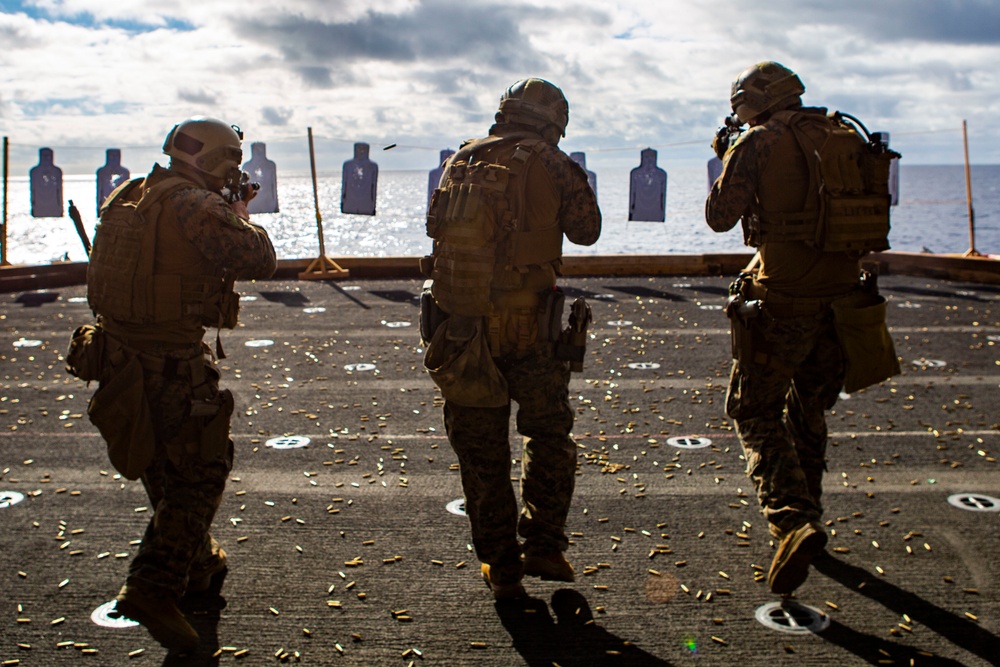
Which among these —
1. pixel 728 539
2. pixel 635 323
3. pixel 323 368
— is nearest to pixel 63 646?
pixel 728 539

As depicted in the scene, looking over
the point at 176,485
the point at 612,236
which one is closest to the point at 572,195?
the point at 176,485

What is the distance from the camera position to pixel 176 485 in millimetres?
3584

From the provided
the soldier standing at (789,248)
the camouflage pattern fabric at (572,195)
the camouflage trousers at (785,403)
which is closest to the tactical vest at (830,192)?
the soldier standing at (789,248)

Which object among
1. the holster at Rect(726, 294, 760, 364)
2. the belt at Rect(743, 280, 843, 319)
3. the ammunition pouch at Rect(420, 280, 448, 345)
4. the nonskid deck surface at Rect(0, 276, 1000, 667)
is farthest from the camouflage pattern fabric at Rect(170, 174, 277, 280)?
the belt at Rect(743, 280, 843, 319)

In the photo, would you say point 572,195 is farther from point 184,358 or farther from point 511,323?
point 184,358

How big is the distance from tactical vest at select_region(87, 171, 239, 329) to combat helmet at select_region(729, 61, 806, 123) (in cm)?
251

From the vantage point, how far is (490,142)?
376 centimetres

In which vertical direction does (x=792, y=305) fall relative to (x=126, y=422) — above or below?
above

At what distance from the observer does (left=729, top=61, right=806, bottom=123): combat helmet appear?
4.12 m

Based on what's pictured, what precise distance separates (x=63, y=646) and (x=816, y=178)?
11.9 feet

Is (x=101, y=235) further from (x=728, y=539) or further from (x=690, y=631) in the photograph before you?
(x=728, y=539)

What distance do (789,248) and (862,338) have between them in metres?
0.51

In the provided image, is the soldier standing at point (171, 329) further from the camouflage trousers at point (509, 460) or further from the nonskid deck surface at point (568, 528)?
the camouflage trousers at point (509, 460)

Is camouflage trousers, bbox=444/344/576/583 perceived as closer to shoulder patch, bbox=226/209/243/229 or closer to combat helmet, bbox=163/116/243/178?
A: shoulder patch, bbox=226/209/243/229
